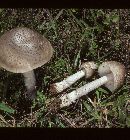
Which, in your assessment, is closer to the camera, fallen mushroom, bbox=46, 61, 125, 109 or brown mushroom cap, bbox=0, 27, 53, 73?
brown mushroom cap, bbox=0, 27, 53, 73

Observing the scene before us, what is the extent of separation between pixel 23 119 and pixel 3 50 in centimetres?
56

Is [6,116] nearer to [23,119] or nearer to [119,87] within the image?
[23,119]

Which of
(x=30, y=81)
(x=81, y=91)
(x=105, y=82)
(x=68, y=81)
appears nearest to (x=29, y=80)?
(x=30, y=81)

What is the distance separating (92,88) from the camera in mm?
2805

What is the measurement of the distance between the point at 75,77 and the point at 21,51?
578 mm

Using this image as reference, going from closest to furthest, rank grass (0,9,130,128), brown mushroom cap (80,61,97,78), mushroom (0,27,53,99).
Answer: mushroom (0,27,53,99) → grass (0,9,130,128) → brown mushroom cap (80,61,97,78)

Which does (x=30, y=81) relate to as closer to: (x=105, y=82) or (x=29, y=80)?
(x=29, y=80)

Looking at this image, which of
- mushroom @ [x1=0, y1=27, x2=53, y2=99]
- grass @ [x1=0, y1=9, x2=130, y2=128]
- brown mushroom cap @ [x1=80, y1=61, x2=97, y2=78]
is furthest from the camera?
brown mushroom cap @ [x1=80, y1=61, x2=97, y2=78]

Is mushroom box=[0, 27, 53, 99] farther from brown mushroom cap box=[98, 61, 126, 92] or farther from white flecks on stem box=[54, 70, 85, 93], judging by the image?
brown mushroom cap box=[98, 61, 126, 92]

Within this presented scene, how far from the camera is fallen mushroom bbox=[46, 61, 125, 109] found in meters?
2.72

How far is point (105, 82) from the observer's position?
9.24 ft

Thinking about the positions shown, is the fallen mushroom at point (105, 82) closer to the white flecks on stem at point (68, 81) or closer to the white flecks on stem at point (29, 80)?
the white flecks on stem at point (68, 81)

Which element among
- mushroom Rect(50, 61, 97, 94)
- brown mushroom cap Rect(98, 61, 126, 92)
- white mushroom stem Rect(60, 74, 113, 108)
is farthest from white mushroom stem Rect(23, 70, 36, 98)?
brown mushroom cap Rect(98, 61, 126, 92)
